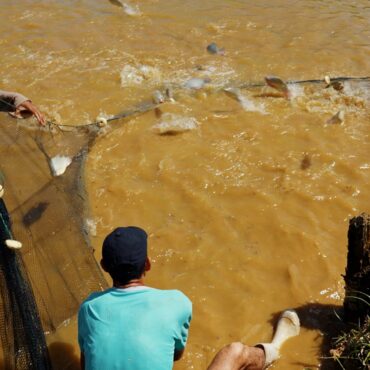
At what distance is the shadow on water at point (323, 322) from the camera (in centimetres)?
348

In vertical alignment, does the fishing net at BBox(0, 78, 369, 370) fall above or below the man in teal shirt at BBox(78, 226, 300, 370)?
below

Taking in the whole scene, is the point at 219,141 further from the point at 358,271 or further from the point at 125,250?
Answer: the point at 125,250

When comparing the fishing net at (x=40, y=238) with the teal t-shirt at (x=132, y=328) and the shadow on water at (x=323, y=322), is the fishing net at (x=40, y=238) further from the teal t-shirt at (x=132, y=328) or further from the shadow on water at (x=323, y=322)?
the shadow on water at (x=323, y=322)

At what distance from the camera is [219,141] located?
19.7 ft

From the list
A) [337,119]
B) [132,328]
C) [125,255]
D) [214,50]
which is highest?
[125,255]

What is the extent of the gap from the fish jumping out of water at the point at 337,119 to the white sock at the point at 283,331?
3.24 metres


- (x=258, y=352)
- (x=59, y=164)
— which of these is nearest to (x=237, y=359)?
(x=258, y=352)

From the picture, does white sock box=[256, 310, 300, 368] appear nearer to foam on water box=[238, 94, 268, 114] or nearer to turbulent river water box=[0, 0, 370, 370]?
turbulent river water box=[0, 0, 370, 370]

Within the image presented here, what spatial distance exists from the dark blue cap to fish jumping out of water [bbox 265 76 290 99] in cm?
447

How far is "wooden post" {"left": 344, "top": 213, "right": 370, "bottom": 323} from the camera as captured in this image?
332 centimetres

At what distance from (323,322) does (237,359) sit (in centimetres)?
101

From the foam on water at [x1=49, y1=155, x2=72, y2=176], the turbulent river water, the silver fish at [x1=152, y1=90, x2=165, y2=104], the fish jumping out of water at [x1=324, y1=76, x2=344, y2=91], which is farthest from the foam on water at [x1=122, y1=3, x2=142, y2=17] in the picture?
the foam on water at [x1=49, y1=155, x2=72, y2=176]

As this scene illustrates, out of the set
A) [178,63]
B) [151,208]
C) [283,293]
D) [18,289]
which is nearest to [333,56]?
[178,63]

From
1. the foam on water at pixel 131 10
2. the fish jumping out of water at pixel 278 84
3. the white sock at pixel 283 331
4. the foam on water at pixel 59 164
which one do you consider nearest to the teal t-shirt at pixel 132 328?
the white sock at pixel 283 331
